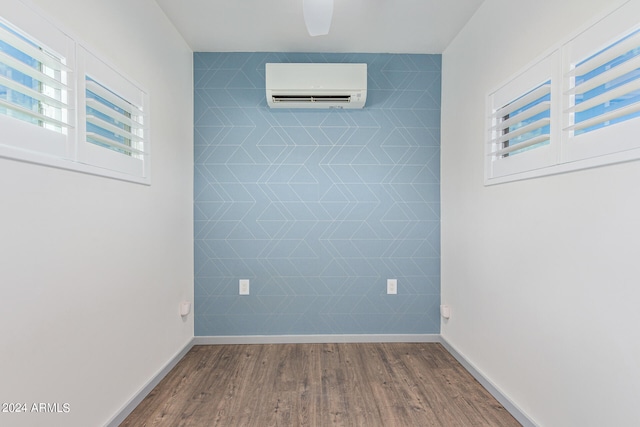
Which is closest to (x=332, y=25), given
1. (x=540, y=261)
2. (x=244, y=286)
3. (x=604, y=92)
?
(x=604, y=92)

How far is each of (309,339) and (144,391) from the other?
4.27ft

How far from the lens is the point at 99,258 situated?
5.45ft

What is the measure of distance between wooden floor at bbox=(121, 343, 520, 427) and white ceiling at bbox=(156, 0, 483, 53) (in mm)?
2450

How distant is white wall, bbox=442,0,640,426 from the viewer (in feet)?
4.23

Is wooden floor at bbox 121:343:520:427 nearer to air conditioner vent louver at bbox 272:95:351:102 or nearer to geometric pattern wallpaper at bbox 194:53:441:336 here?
geometric pattern wallpaper at bbox 194:53:441:336

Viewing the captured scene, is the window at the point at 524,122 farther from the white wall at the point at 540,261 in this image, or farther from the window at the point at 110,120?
the window at the point at 110,120

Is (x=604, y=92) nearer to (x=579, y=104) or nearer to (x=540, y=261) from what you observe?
(x=579, y=104)

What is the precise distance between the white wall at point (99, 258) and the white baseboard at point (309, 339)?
31 cm

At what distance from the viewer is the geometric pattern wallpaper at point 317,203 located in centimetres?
296

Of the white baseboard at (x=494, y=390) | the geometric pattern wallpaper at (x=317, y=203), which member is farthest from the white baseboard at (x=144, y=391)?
the white baseboard at (x=494, y=390)

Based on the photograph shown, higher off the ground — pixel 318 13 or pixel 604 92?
pixel 318 13

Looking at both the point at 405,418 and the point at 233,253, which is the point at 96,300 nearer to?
the point at 233,253

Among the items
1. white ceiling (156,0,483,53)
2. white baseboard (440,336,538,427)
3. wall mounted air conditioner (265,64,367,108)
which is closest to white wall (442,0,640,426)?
white baseboard (440,336,538,427)

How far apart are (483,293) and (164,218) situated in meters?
2.18
